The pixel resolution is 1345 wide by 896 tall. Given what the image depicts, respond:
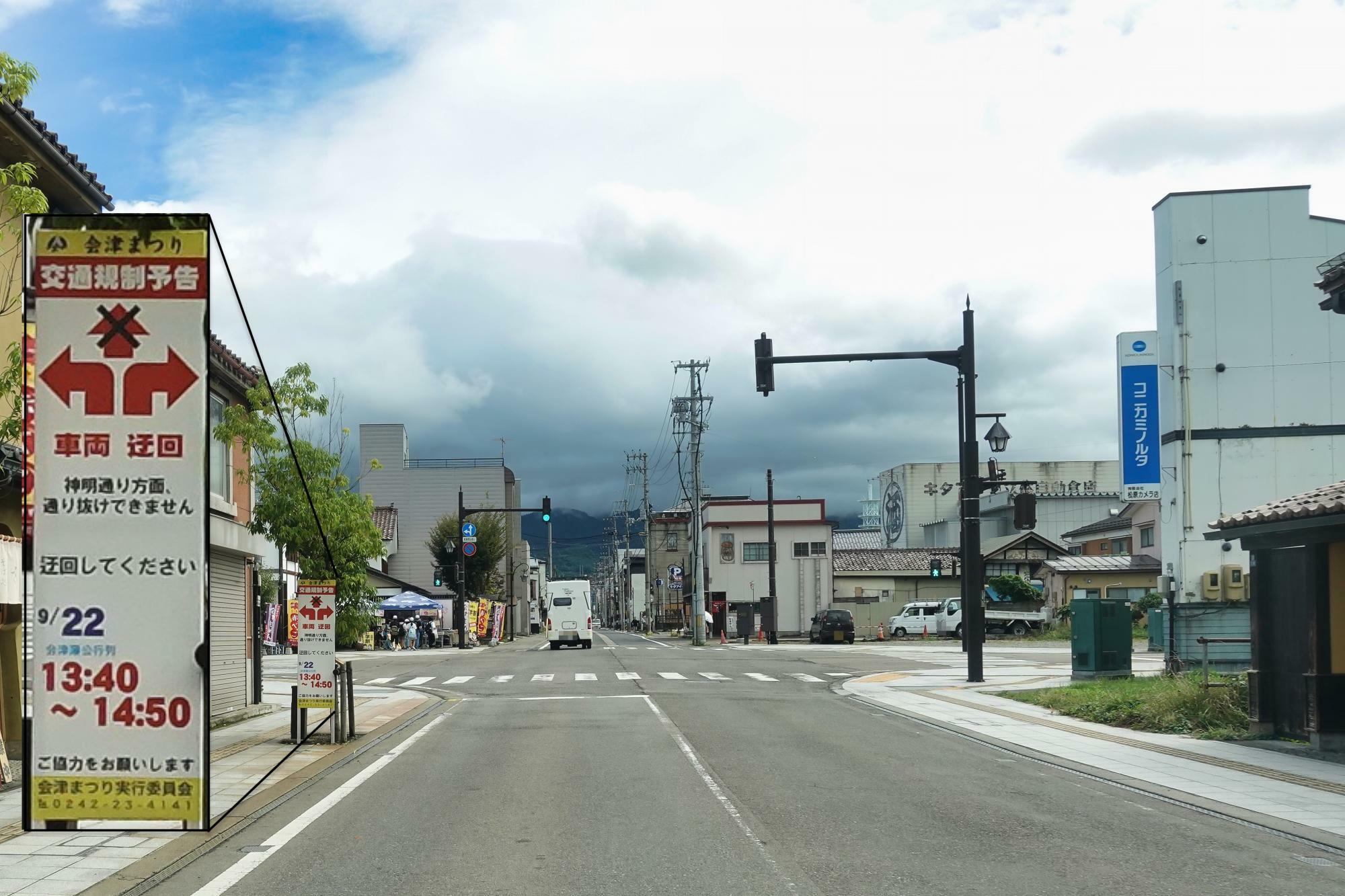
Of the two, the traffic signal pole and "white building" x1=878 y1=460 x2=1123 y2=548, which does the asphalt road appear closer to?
the traffic signal pole

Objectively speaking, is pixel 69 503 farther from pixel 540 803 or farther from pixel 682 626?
pixel 682 626

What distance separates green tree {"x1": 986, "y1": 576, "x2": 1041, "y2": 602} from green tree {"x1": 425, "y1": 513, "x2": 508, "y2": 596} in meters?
28.3

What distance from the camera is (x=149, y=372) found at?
5.05 m

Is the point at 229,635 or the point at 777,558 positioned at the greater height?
the point at 229,635

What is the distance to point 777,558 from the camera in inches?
3167

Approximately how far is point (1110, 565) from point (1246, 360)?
29078 millimetres

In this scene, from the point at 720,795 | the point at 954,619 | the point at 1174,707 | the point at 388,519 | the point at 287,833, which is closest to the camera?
the point at 287,833

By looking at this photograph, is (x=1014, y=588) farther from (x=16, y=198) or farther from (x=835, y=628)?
(x=16, y=198)

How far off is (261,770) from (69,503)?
9.52 meters

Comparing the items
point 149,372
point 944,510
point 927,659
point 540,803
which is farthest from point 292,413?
point 944,510

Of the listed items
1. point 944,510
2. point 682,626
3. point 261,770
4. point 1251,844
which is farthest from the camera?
point 944,510

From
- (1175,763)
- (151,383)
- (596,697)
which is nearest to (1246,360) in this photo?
(1175,763)

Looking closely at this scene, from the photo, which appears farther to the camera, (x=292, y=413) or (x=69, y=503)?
(x=292, y=413)

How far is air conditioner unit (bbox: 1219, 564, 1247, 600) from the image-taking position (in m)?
26.5
